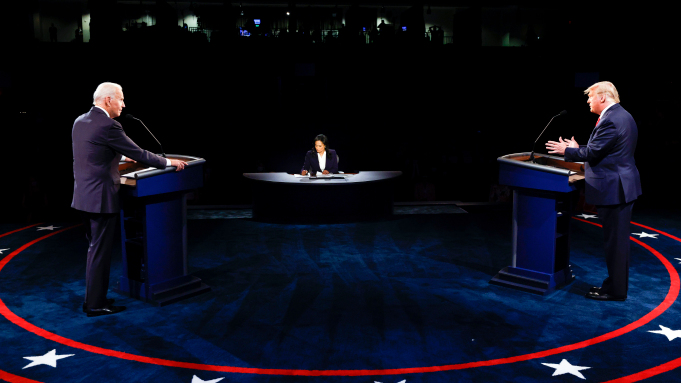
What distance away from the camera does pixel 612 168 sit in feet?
13.0

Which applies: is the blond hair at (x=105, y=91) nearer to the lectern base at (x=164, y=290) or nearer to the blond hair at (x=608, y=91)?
the lectern base at (x=164, y=290)

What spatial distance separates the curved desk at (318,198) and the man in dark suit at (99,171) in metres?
3.40

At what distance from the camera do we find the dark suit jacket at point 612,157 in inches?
153

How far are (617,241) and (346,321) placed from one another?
6.84 ft

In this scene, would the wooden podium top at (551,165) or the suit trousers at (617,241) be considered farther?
the wooden podium top at (551,165)

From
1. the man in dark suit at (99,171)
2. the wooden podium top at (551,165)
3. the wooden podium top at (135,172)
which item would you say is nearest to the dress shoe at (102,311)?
the man in dark suit at (99,171)

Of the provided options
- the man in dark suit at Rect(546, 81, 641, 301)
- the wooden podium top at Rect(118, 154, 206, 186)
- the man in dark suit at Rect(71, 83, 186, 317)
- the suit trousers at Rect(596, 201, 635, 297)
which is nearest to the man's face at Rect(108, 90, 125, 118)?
the man in dark suit at Rect(71, 83, 186, 317)

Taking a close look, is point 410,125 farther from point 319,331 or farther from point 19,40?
point 319,331

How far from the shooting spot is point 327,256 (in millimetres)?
5598

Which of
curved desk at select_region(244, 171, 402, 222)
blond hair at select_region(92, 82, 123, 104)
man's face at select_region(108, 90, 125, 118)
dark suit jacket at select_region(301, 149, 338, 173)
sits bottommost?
curved desk at select_region(244, 171, 402, 222)

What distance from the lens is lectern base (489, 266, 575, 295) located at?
14.4 feet

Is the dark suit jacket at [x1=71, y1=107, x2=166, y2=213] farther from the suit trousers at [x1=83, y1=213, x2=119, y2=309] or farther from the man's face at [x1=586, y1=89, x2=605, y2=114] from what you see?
the man's face at [x1=586, y1=89, x2=605, y2=114]

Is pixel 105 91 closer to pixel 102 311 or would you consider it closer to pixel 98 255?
pixel 98 255

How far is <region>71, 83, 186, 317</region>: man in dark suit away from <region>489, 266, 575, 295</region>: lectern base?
2925 millimetres
